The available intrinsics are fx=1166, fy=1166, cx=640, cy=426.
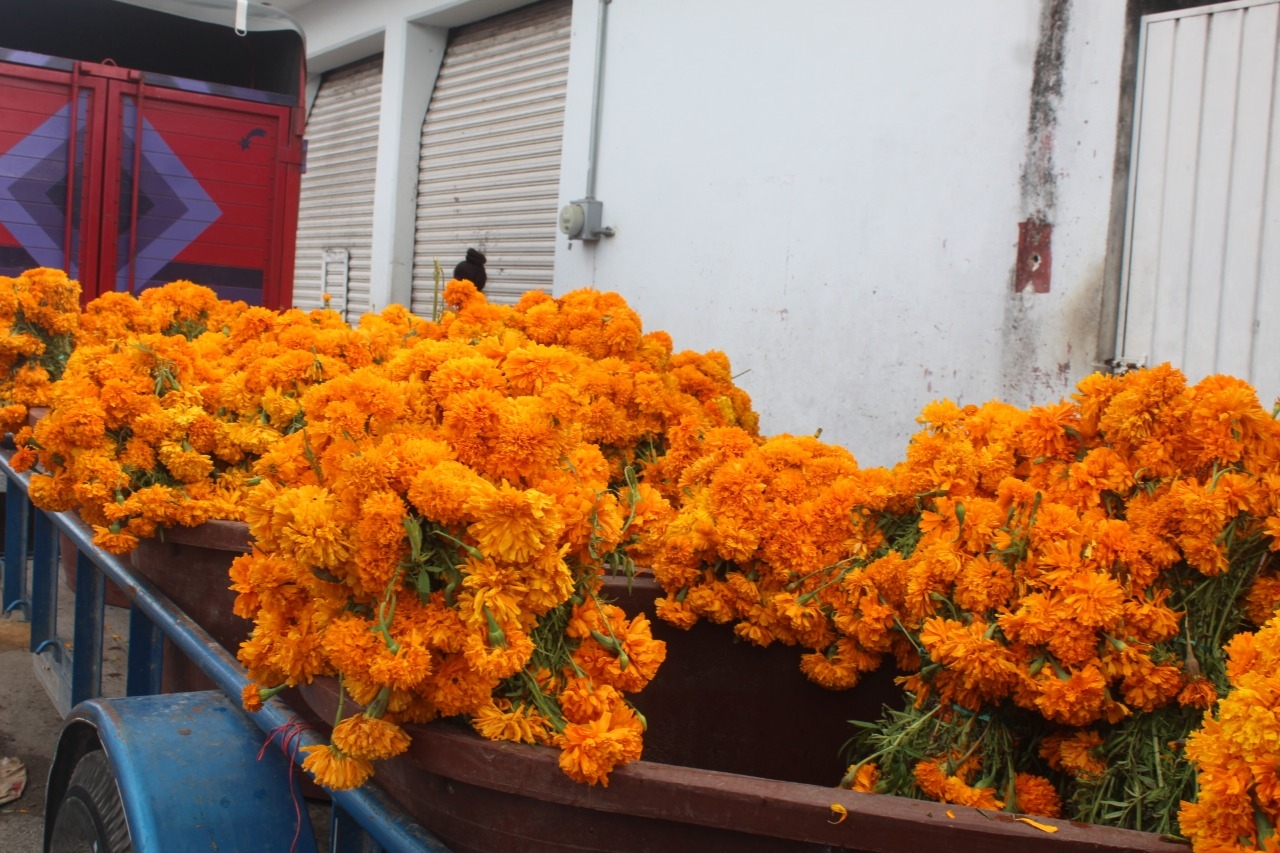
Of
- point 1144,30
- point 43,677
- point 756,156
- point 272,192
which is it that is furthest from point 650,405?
point 272,192

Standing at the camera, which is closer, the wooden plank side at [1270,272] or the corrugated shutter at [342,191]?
the wooden plank side at [1270,272]

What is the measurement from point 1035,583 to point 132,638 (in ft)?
7.34

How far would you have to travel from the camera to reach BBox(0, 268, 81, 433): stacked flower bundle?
4262 millimetres

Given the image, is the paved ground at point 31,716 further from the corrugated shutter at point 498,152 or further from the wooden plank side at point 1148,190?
the corrugated shutter at point 498,152

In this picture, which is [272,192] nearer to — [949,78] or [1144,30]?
[949,78]

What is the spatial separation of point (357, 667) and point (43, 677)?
287 centimetres

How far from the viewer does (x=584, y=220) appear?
771 cm

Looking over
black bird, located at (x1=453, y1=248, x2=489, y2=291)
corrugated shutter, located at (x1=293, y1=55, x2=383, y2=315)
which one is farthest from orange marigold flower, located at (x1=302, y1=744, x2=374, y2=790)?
corrugated shutter, located at (x1=293, y1=55, x2=383, y2=315)

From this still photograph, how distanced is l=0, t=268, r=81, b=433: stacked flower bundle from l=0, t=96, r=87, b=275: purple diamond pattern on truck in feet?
6.81

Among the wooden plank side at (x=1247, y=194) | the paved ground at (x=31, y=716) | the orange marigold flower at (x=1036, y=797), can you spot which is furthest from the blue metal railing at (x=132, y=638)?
the wooden plank side at (x=1247, y=194)

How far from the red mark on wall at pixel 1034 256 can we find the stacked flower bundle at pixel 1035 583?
2.96m

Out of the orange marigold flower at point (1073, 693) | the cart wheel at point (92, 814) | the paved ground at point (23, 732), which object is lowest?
the paved ground at point (23, 732)

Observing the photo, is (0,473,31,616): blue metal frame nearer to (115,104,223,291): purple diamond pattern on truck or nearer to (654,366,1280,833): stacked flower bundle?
(115,104,223,291): purple diamond pattern on truck

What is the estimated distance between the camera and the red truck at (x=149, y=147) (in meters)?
6.42
